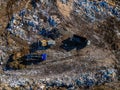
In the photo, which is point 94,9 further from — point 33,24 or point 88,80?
point 88,80

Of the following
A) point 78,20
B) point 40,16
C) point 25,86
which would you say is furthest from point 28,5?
point 25,86

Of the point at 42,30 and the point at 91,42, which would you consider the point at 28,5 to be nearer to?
the point at 42,30

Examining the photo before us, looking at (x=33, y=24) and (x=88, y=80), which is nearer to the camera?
(x=88, y=80)

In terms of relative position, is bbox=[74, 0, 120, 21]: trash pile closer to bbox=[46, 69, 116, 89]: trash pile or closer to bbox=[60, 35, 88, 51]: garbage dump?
bbox=[60, 35, 88, 51]: garbage dump

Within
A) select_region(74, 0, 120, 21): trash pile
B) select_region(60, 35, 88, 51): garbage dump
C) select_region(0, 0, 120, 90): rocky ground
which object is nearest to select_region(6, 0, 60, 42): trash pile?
select_region(0, 0, 120, 90): rocky ground

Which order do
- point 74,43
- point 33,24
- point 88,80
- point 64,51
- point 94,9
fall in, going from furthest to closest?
point 94,9 < point 33,24 < point 74,43 < point 64,51 < point 88,80

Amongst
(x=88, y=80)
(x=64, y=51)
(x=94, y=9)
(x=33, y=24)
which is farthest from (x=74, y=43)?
(x=33, y=24)

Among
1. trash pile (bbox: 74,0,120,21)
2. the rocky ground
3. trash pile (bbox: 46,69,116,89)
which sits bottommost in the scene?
trash pile (bbox: 46,69,116,89)
